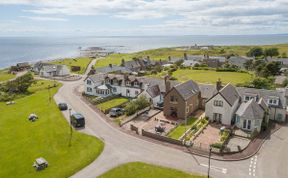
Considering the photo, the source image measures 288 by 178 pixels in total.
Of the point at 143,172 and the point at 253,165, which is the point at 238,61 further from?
the point at 143,172

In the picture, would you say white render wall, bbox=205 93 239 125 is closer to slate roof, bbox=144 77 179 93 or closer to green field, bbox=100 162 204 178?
slate roof, bbox=144 77 179 93

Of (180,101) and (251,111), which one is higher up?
(180,101)

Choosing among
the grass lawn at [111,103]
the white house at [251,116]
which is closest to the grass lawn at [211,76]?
the grass lawn at [111,103]

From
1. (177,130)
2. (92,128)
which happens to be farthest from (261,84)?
(92,128)

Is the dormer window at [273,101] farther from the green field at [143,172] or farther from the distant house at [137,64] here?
the distant house at [137,64]

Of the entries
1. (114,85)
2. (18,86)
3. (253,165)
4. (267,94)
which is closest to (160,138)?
(253,165)

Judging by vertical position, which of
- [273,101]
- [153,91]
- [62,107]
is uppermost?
[153,91]
